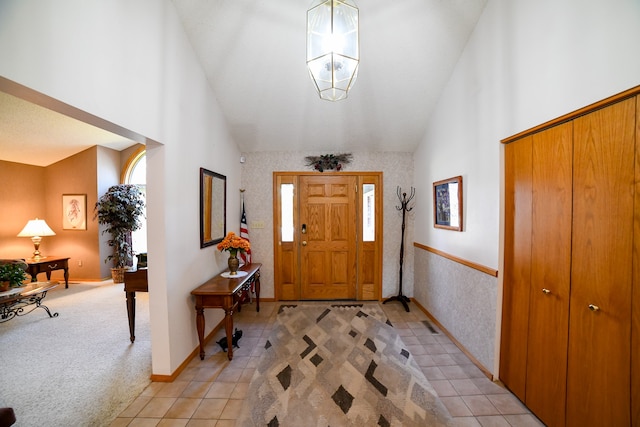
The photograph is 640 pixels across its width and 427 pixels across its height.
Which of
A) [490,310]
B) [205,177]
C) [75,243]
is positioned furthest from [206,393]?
[75,243]

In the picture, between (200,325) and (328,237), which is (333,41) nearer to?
(200,325)

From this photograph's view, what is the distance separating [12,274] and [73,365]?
5.59ft

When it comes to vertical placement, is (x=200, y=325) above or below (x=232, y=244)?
below

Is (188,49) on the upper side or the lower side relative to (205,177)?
upper

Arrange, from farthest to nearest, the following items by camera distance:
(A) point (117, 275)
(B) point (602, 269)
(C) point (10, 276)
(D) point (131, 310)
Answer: (A) point (117, 275)
(C) point (10, 276)
(D) point (131, 310)
(B) point (602, 269)

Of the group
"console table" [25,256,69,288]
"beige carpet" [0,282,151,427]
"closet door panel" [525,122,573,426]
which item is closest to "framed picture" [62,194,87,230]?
"console table" [25,256,69,288]

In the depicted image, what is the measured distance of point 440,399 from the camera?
6.63 feet

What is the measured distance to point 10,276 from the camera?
10.2 ft

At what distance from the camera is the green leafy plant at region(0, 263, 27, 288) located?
3.05 metres

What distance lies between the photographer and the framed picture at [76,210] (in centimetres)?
508

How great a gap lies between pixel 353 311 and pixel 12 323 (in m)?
4.49

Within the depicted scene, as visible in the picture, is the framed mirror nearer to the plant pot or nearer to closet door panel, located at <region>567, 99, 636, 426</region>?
closet door panel, located at <region>567, 99, 636, 426</region>

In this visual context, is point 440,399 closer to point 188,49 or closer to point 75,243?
point 188,49

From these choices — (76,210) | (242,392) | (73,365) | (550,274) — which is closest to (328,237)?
(242,392)
